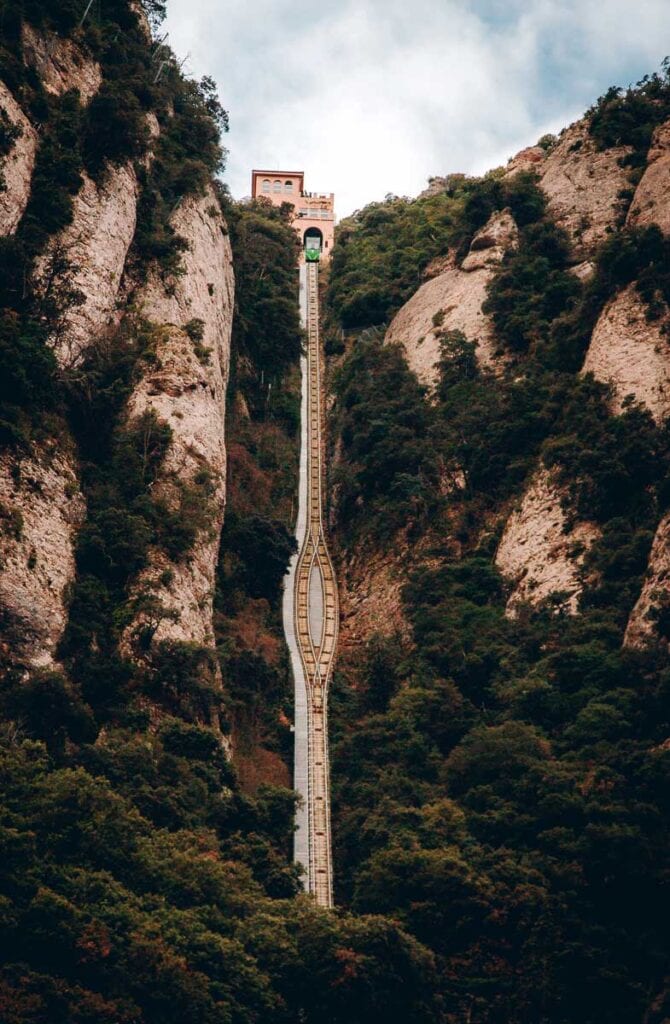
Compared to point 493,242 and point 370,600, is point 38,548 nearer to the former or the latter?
point 370,600

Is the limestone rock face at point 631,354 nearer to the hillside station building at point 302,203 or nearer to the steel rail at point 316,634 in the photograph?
the steel rail at point 316,634

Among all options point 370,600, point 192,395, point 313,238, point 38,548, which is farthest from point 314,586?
point 313,238

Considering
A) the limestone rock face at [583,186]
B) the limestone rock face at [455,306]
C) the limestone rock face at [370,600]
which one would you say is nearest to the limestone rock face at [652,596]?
the limestone rock face at [370,600]

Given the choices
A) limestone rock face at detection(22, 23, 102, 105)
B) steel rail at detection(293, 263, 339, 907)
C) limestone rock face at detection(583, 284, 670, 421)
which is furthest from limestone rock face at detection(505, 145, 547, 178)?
limestone rock face at detection(22, 23, 102, 105)

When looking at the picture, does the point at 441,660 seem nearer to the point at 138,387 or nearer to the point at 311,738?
the point at 311,738

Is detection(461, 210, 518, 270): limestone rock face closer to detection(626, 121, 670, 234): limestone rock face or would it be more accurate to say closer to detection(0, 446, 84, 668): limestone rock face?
detection(626, 121, 670, 234): limestone rock face
